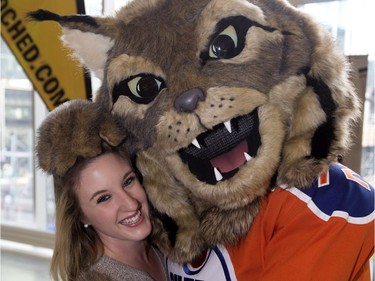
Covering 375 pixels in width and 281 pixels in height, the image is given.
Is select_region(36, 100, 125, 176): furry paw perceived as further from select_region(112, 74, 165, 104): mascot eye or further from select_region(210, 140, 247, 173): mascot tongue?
select_region(210, 140, 247, 173): mascot tongue

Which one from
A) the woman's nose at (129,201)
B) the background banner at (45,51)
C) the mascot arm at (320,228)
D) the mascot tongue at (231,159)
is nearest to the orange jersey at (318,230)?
the mascot arm at (320,228)

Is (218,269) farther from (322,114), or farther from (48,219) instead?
(48,219)

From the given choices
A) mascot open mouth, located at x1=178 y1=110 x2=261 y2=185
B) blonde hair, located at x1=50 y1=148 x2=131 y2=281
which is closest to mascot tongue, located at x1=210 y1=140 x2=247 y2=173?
mascot open mouth, located at x1=178 y1=110 x2=261 y2=185

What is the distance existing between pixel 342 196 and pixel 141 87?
0.50 metres

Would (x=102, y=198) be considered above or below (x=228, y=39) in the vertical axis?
below

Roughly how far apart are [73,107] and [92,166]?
181mm

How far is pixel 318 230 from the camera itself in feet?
3.25

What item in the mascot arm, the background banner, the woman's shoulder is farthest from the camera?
the background banner

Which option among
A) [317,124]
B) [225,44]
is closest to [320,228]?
[317,124]

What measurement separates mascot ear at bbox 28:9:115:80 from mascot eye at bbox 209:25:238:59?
0.26 meters

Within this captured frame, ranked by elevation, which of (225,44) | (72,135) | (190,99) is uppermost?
(225,44)

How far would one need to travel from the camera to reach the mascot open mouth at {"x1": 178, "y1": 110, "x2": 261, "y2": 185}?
104 centimetres

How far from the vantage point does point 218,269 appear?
1.21 m

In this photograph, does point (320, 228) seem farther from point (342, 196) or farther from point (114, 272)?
point (114, 272)
